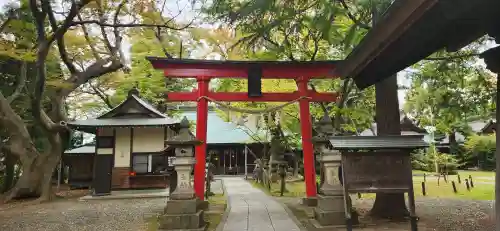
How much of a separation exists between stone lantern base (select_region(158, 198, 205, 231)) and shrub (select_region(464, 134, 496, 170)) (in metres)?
26.4

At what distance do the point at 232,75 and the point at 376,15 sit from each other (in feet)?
14.5

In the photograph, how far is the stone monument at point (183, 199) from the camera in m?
7.38

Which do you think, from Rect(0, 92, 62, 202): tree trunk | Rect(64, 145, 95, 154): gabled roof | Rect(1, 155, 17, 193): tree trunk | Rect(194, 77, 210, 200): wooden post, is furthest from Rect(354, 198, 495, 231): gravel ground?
Rect(1, 155, 17, 193): tree trunk

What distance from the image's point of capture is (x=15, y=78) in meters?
17.7

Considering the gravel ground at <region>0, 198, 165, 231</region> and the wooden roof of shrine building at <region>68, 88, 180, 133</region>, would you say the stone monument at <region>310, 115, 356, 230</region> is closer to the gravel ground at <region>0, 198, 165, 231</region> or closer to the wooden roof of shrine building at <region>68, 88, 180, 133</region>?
the gravel ground at <region>0, 198, 165, 231</region>

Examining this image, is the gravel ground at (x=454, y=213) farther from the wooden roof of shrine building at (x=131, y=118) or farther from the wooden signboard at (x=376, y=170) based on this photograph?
the wooden roof of shrine building at (x=131, y=118)

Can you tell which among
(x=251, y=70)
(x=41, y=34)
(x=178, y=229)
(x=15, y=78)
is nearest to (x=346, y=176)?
(x=178, y=229)

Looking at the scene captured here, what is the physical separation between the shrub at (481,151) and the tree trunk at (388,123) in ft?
73.6

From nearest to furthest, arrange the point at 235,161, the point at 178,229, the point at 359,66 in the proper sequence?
the point at 359,66
the point at 178,229
the point at 235,161

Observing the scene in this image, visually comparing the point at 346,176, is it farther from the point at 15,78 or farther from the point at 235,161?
the point at 235,161

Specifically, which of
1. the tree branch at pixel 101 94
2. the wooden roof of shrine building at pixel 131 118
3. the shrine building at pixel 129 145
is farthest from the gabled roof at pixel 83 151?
the wooden roof of shrine building at pixel 131 118

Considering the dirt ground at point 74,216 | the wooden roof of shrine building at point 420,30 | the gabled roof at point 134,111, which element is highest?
the gabled roof at point 134,111

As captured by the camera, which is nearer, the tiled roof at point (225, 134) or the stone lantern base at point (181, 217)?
the stone lantern base at point (181, 217)

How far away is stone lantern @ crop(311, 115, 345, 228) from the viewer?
24.6ft
